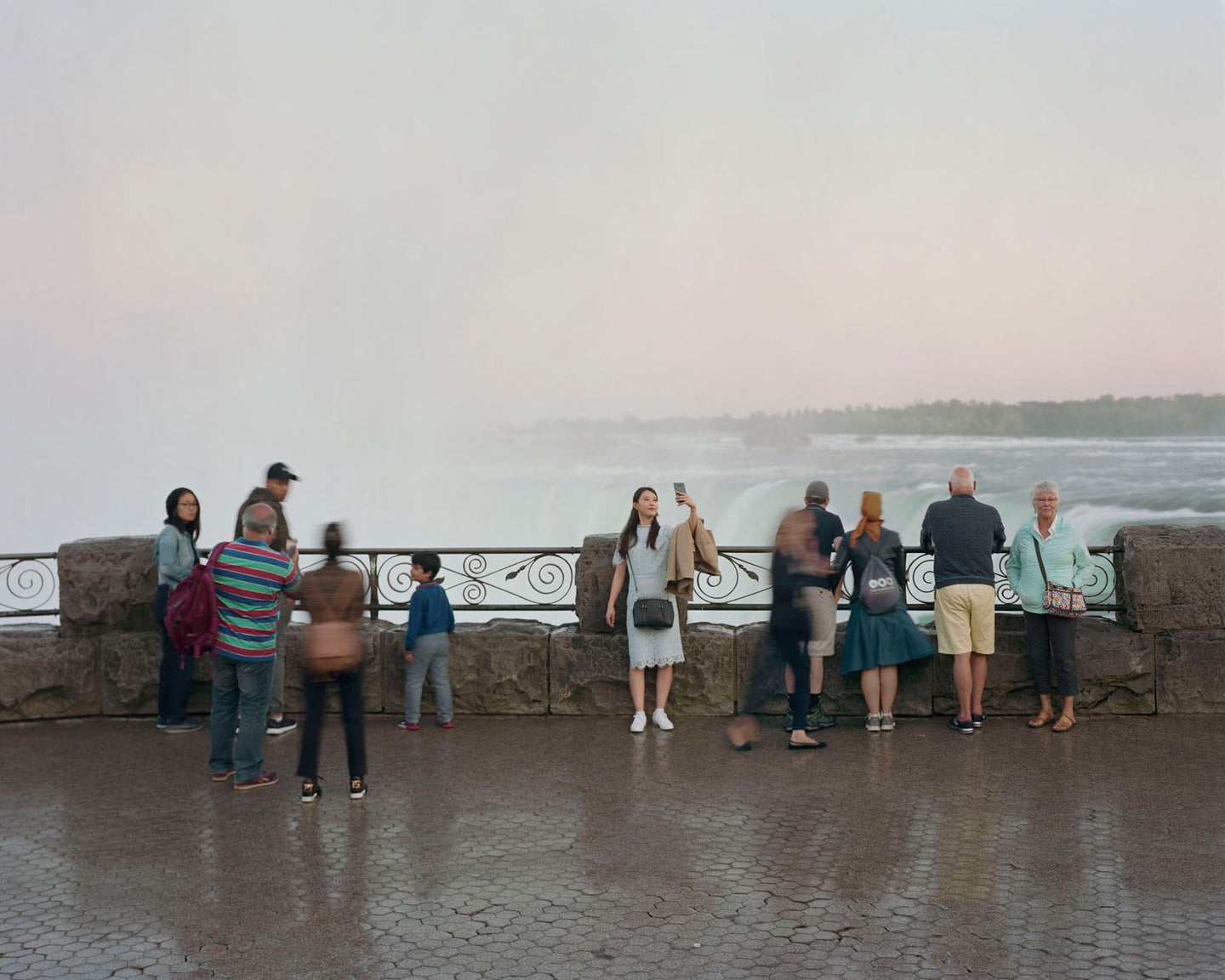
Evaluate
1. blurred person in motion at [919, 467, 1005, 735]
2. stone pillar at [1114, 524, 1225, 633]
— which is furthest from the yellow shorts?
stone pillar at [1114, 524, 1225, 633]

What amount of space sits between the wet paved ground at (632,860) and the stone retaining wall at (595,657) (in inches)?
21.8

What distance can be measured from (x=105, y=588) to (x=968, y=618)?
5942mm

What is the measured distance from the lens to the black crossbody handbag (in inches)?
281

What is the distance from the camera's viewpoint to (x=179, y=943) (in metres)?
3.99

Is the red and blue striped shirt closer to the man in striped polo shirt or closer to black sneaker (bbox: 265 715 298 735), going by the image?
the man in striped polo shirt

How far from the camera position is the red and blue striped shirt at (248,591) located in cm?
591

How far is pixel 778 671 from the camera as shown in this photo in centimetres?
689

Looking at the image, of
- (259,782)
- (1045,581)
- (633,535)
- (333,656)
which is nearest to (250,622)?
(333,656)

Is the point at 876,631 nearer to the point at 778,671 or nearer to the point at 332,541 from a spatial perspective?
the point at 778,671

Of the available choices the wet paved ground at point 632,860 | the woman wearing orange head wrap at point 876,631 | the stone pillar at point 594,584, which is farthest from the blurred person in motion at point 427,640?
the woman wearing orange head wrap at point 876,631

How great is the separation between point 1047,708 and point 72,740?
20.9 ft

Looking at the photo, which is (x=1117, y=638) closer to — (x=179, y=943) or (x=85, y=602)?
(x=179, y=943)

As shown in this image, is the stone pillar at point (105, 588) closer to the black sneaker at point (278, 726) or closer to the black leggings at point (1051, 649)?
the black sneaker at point (278, 726)

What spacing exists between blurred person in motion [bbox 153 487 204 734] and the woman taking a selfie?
2757mm
